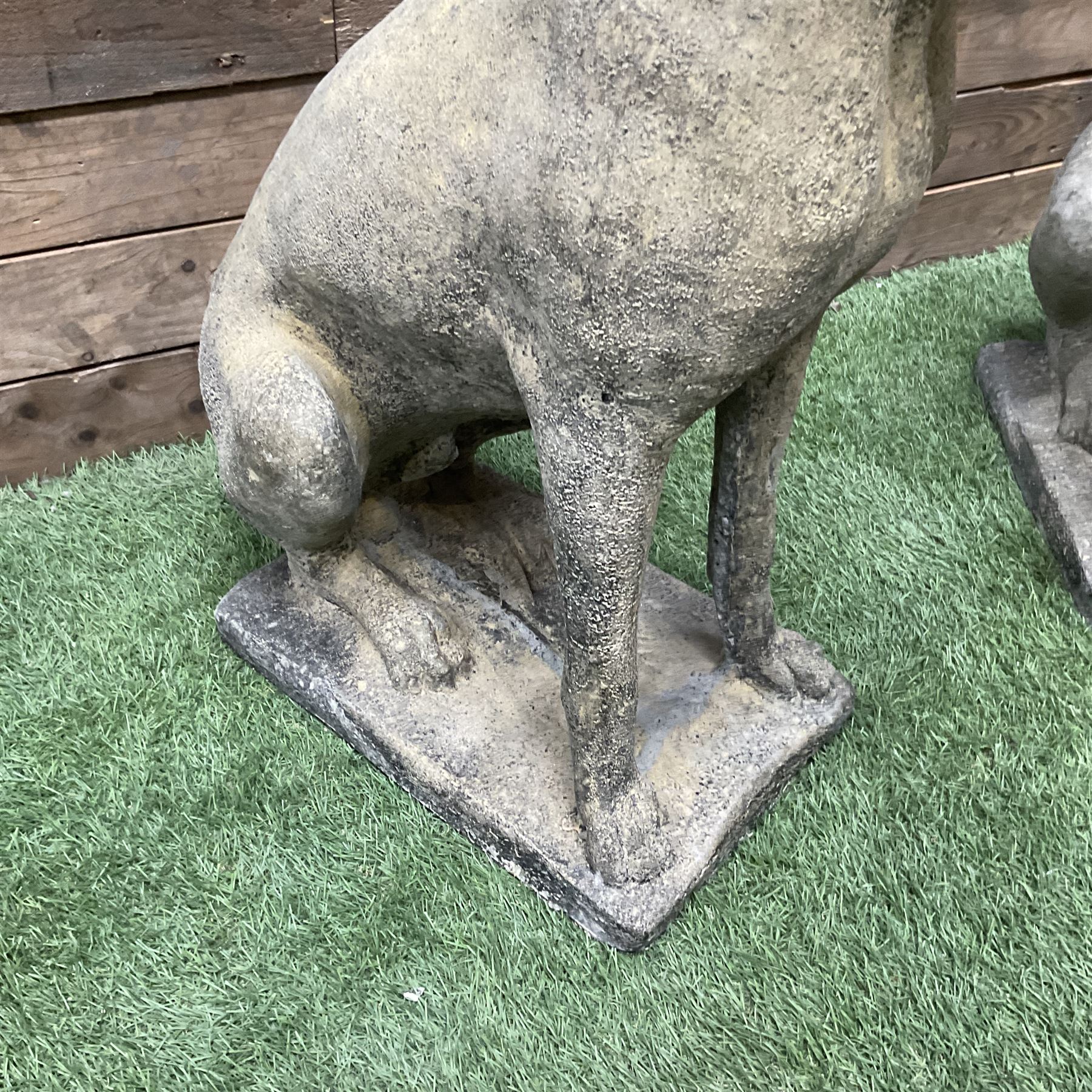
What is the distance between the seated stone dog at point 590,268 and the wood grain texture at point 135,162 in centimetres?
67

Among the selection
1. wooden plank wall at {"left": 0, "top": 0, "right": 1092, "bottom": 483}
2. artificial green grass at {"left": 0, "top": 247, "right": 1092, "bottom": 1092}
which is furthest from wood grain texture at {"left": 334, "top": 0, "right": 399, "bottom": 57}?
artificial green grass at {"left": 0, "top": 247, "right": 1092, "bottom": 1092}

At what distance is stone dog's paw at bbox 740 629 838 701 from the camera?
1295 mm

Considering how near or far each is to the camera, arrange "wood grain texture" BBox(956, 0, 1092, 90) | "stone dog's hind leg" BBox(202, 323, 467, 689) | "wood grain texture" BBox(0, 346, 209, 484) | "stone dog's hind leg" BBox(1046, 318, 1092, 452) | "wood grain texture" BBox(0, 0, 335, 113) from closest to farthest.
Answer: "stone dog's hind leg" BBox(202, 323, 467, 689), "wood grain texture" BBox(0, 0, 335, 113), "stone dog's hind leg" BBox(1046, 318, 1092, 452), "wood grain texture" BBox(0, 346, 209, 484), "wood grain texture" BBox(956, 0, 1092, 90)

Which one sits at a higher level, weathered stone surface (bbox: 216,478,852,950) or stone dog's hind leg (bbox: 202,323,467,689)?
stone dog's hind leg (bbox: 202,323,467,689)

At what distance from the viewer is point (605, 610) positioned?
3.26 ft

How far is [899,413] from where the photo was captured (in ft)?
6.48

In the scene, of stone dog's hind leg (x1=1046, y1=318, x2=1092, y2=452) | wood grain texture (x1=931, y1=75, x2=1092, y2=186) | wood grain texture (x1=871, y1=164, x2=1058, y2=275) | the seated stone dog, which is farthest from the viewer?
wood grain texture (x1=871, y1=164, x2=1058, y2=275)

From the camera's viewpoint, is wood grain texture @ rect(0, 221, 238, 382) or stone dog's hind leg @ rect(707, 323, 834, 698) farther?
wood grain texture @ rect(0, 221, 238, 382)

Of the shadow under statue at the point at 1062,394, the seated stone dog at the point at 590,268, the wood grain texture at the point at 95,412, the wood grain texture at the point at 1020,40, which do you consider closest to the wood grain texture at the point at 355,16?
the wood grain texture at the point at 95,412

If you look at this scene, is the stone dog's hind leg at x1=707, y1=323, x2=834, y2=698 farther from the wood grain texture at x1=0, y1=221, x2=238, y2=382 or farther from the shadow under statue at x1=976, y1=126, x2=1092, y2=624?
the wood grain texture at x1=0, y1=221, x2=238, y2=382

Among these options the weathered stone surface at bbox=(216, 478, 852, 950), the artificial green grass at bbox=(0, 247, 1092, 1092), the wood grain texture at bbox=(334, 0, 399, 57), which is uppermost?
the wood grain texture at bbox=(334, 0, 399, 57)

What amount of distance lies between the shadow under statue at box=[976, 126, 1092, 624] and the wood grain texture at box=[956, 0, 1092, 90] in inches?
28.6

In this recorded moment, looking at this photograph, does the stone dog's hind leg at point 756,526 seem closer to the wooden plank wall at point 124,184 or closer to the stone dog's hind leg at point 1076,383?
the stone dog's hind leg at point 1076,383

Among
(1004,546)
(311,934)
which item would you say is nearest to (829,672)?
(1004,546)
